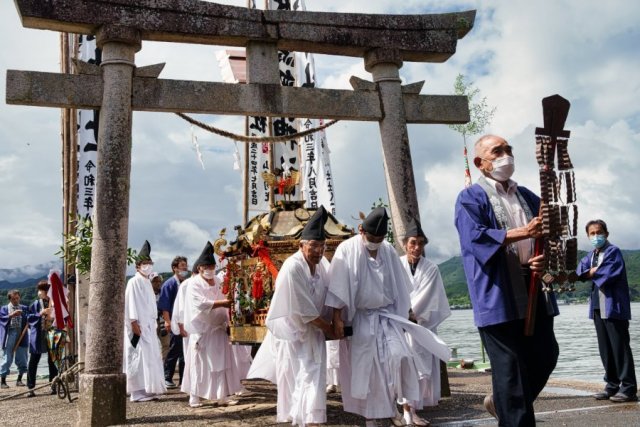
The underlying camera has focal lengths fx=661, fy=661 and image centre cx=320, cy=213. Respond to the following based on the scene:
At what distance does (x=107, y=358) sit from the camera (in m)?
7.74

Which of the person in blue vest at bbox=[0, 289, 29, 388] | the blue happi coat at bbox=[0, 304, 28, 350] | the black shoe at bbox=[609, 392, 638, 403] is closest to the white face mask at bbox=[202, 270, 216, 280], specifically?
the black shoe at bbox=[609, 392, 638, 403]

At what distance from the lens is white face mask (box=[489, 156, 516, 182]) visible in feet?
14.7

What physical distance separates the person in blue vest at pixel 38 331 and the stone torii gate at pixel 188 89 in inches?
212

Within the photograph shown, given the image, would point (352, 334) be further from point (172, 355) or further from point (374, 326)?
point (172, 355)

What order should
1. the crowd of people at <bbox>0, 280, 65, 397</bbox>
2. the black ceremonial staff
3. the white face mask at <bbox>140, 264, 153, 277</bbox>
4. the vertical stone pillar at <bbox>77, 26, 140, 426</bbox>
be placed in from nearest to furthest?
1. the black ceremonial staff
2. the vertical stone pillar at <bbox>77, 26, 140, 426</bbox>
3. the white face mask at <bbox>140, 264, 153, 277</bbox>
4. the crowd of people at <bbox>0, 280, 65, 397</bbox>

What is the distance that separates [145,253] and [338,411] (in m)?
4.65

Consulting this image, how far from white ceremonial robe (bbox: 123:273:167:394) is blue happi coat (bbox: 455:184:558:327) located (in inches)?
278

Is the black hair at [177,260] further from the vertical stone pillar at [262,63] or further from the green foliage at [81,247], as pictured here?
the vertical stone pillar at [262,63]

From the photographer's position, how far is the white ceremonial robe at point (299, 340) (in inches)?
255

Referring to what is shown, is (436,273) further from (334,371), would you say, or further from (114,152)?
(114,152)

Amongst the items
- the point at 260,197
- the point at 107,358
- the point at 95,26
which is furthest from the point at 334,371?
the point at 260,197

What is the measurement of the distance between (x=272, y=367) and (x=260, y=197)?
879 centimetres

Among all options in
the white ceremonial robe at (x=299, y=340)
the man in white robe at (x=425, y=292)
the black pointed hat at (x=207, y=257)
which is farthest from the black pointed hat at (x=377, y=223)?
the black pointed hat at (x=207, y=257)

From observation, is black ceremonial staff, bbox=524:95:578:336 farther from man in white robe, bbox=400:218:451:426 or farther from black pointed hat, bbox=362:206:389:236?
man in white robe, bbox=400:218:451:426
